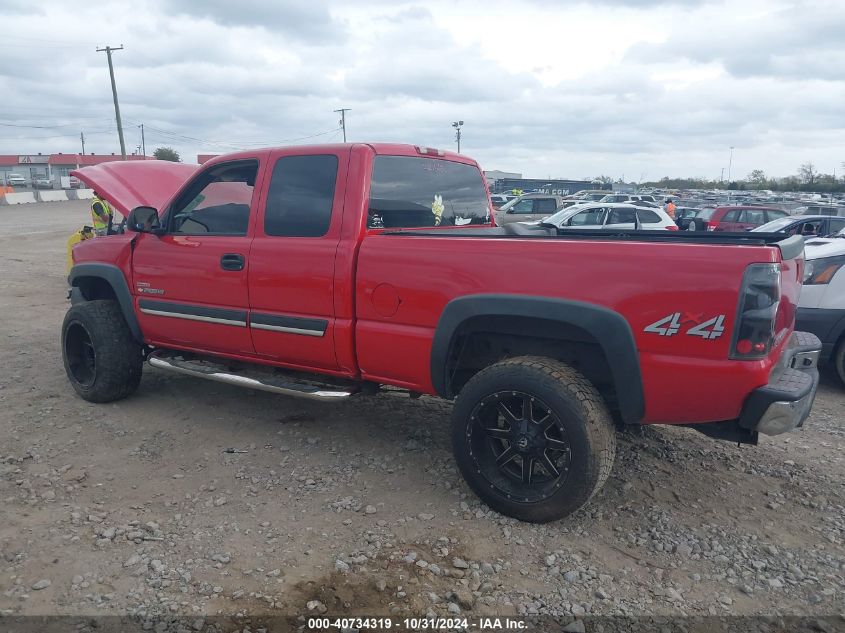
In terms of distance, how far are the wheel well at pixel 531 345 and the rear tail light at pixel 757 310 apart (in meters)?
0.62

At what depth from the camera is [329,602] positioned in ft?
8.91

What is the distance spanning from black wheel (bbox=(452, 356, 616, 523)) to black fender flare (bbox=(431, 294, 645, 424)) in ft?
0.60

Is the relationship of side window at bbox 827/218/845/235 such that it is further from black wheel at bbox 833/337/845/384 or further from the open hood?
the open hood

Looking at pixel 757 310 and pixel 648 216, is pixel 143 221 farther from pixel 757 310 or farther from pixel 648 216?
pixel 648 216

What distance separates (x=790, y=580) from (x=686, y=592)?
0.50m

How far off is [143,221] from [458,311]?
2.57 metres

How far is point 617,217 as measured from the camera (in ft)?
50.1

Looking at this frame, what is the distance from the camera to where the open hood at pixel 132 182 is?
5.39 m

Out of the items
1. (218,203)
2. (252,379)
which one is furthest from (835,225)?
(252,379)

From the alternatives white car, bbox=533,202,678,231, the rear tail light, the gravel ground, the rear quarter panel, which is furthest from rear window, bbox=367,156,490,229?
white car, bbox=533,202,678,231

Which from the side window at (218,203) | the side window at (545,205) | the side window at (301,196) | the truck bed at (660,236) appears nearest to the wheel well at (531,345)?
the truck bed at (660,236)

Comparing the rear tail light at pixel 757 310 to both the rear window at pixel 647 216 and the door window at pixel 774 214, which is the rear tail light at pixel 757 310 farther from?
the door window at pixel 774 214

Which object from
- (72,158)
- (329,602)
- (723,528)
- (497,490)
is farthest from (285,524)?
(72,158)

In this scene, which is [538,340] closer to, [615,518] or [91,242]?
[615,518]
